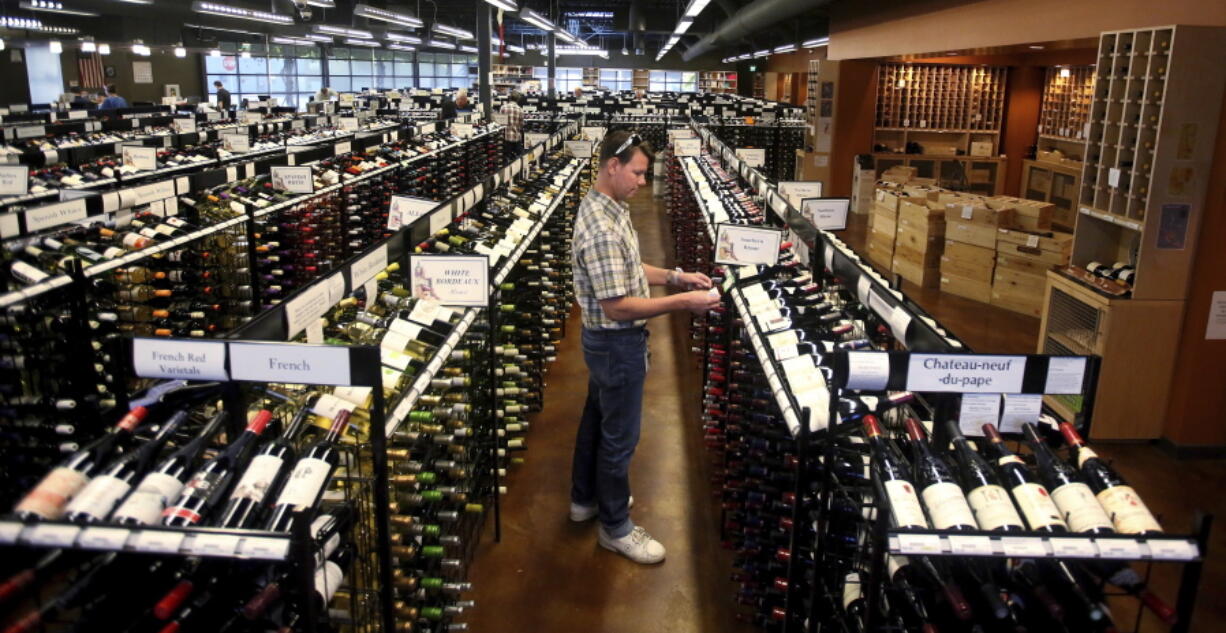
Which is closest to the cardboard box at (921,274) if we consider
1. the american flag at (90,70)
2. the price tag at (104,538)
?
the price tag at (104,538)

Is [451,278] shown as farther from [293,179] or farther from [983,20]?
[983,20]

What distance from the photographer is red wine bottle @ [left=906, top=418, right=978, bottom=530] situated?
71.1 inches

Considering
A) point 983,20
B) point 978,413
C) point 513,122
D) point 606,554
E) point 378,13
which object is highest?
point 378,13

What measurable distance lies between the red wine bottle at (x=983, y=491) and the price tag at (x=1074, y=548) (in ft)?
0.23

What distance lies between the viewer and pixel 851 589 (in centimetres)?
225

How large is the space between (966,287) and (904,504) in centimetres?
768

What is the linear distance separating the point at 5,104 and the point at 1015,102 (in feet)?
65.3

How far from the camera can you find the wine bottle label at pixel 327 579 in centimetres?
194

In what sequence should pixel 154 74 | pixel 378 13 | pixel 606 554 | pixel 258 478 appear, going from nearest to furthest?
pixel 258 478, pixel 606 554, pixel 378 13, pixel 154 74

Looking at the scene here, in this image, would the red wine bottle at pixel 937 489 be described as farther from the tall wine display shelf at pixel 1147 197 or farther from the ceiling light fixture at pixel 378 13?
the ceiling light fixture at pixel 378 13

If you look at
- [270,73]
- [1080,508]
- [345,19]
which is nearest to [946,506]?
[1080,508]

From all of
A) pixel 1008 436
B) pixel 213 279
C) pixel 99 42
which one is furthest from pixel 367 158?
pixel 99 42

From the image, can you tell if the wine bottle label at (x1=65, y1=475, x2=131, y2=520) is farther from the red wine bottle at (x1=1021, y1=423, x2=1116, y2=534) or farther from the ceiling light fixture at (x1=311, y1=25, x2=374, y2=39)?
the ceiling light fixture at (x1=311, y1=25, x2=374, y2=39)

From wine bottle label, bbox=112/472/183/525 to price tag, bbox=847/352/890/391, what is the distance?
5.07 ft
